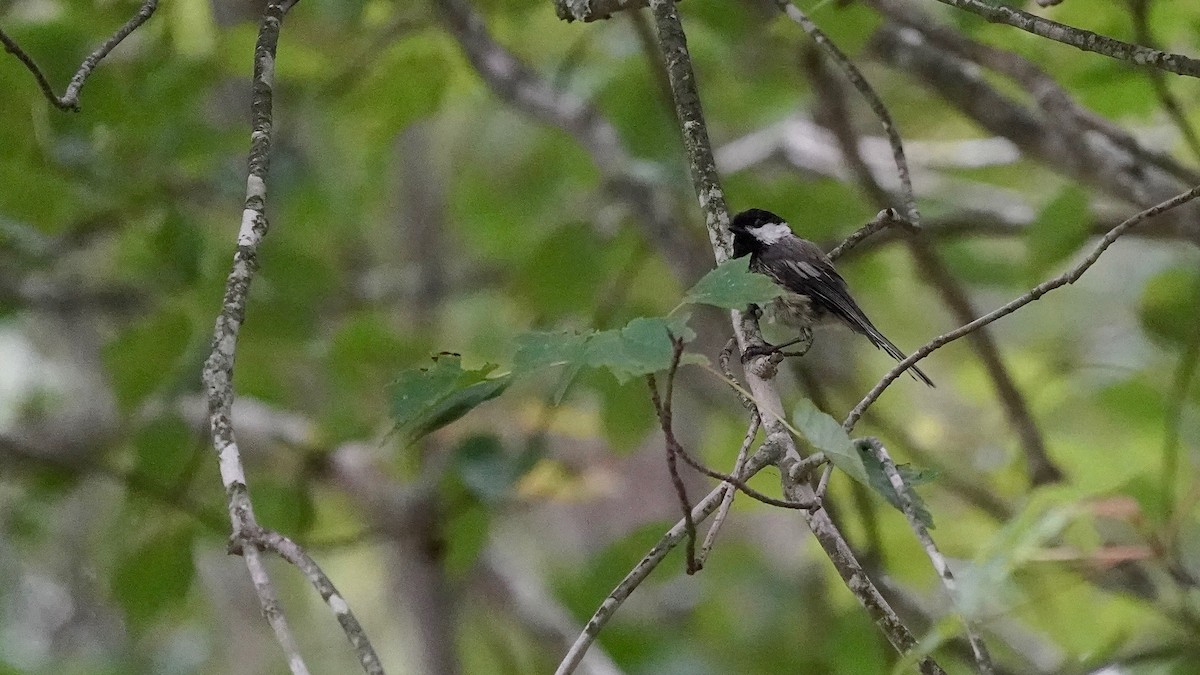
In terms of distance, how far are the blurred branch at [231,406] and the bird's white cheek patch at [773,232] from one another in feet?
4.33

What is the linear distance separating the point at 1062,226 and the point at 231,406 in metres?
1.89

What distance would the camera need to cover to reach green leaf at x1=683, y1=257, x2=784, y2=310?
3.96 ft

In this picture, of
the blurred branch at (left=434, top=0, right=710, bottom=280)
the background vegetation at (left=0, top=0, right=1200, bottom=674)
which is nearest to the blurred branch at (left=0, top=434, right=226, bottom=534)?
the background vegetation at (left=0, top=0, right=1200, bottom=674)

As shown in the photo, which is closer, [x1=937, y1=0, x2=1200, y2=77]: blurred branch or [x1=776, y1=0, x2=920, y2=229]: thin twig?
[x1=937, y1=0, x2=1200, y2=77]: blurred branch

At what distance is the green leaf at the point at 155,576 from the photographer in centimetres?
253

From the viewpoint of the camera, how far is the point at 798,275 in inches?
101

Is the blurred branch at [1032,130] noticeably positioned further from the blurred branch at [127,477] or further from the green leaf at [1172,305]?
the blurred branch at [127,477]

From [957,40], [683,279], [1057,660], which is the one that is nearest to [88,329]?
[683,279]

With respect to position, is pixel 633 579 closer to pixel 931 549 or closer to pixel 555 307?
pixel 931 549

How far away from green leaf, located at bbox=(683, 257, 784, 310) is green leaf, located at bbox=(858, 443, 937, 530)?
216 millimetres

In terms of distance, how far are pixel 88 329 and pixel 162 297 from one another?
4.45ft

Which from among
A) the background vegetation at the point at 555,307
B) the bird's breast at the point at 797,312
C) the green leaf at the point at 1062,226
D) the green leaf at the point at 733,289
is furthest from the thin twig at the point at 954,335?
the bird's breast at the point at 797,312

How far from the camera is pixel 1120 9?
8.18 ft

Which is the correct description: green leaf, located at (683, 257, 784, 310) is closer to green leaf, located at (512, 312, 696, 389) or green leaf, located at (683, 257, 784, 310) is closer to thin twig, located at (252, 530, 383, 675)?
green leaf, located at (512, 312, 696, 389)
